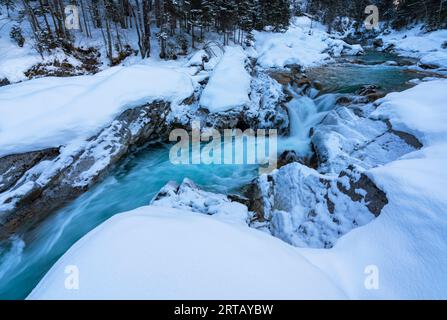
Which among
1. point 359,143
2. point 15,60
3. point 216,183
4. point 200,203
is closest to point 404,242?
point 200,203

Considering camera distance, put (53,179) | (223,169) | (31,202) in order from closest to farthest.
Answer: (31,202)
(53,179)
(223,169)

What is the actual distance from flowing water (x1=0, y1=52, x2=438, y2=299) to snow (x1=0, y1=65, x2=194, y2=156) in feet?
5.26

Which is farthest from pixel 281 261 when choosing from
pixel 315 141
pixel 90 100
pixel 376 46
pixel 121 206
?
pixel 376 46

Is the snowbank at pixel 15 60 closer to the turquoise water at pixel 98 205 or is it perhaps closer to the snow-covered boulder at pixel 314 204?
the turquoise water at pixel 98 205

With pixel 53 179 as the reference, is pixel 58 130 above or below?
above

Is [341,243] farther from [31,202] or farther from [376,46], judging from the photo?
[376,46]

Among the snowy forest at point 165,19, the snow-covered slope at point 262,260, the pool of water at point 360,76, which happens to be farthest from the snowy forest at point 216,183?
the snowy forest at point 165,19

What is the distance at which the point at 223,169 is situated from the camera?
7961 mm

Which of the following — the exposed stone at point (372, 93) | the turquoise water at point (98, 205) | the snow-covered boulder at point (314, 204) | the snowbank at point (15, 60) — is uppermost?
the snowbank at point (15, 60)

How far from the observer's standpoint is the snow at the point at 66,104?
5.64 m

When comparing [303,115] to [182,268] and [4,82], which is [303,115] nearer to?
[182,268]

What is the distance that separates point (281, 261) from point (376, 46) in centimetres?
3726

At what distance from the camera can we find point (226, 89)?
9.82 meters

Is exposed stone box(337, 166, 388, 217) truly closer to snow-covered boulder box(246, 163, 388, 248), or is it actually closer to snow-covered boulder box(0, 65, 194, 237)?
snow-covered boulder box(246, 163, 388, 248)
